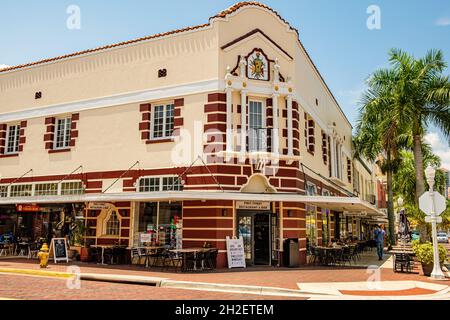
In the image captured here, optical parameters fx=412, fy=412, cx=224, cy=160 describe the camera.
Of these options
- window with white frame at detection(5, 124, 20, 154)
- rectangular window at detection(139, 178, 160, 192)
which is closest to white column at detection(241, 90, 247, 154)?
rectangular window at detection(139, 178, 160, 192)

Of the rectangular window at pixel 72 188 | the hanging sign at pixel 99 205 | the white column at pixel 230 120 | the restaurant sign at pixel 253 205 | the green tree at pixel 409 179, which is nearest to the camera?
the white column at pixel 230 120

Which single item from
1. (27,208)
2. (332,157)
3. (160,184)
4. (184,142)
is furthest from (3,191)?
(332,157)

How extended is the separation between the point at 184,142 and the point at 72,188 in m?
6.74

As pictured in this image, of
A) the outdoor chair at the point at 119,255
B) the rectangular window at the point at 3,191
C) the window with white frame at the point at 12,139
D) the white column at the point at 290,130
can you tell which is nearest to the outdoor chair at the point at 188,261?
the outdoor chair at the point at 119,255

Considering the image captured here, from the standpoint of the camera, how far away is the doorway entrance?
17.4m

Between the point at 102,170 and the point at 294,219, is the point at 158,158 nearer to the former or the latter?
the point at 102,170

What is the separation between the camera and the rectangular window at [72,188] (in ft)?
66.7

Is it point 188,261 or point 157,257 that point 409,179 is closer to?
point 188,261

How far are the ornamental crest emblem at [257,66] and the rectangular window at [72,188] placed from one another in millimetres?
9834

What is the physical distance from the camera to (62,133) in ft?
71.6

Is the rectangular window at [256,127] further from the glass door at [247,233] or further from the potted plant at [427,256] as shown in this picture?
the potted plant at [427,256]

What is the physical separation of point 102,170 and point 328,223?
45.9 ft

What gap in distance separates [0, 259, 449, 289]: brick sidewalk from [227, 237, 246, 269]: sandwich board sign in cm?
61

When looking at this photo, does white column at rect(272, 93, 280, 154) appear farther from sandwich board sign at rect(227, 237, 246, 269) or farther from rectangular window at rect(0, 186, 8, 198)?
rectangular window at rect(0, 186, 8, 198)
